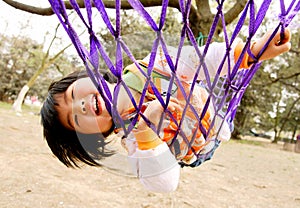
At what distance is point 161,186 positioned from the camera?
0.82 meters

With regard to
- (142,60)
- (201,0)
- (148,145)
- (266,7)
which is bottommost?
(148,145)

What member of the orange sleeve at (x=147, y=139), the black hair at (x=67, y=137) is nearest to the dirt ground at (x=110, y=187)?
the black hair at (x=67, y=137)

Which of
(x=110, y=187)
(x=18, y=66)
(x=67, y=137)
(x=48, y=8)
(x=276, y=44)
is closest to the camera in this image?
(x=276, y=44)

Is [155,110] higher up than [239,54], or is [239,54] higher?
[239,54]

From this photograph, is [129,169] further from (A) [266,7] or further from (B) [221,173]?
(B) [221,173]

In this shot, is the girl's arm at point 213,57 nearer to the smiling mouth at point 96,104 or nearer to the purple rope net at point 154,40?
the purple rope net at point 154,40

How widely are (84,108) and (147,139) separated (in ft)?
0.52

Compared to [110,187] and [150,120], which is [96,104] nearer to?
[150,120]

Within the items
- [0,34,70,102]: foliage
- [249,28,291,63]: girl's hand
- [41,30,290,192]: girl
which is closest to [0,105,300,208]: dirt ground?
[41,30,290,192]: girl

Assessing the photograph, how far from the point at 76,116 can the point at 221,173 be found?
2.13 meters

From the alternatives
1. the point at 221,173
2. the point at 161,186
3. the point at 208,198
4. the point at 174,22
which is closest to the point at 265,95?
the point at 174,22

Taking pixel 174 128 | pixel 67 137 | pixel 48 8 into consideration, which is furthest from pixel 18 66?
pixel 174 128

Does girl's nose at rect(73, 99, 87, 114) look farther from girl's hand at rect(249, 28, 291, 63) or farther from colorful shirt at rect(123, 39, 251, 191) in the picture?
girl's hand at rect(249, 28, 291, 63)

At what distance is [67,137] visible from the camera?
904 mm
